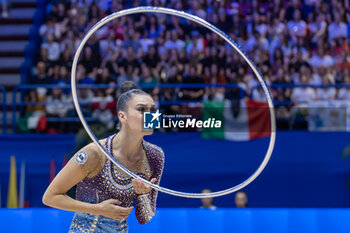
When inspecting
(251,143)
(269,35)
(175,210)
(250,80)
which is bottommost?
(175,210)

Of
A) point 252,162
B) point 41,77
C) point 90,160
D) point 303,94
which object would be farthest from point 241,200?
point 41,77

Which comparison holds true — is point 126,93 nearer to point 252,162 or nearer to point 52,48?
point 252,162

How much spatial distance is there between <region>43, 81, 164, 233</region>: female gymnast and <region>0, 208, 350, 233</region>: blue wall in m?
1.02

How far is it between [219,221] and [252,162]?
0.50 m

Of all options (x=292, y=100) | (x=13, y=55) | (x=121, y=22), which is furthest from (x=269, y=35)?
(x=13, y=55)

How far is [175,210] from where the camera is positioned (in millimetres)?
4445

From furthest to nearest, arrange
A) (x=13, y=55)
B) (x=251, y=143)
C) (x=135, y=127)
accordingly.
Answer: (x=13, y=55), (x=251, y=143), (x=135, y=127)

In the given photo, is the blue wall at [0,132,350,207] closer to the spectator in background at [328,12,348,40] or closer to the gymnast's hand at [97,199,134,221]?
the gymnast's hand at [97,199,134,221]

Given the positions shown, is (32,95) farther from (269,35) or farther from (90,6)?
(269,35)

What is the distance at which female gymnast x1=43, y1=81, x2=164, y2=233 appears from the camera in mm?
3322

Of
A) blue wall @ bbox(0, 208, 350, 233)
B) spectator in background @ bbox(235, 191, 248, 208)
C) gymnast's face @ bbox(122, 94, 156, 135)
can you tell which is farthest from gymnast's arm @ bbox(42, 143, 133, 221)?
spectator in background @ bbox(235, 191, 248, 208)

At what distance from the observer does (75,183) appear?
11.0ft

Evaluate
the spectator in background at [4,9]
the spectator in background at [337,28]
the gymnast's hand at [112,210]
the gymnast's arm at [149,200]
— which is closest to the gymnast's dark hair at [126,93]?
the gymnast's arm at [149,200]

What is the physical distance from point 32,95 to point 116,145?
4.42 meters
